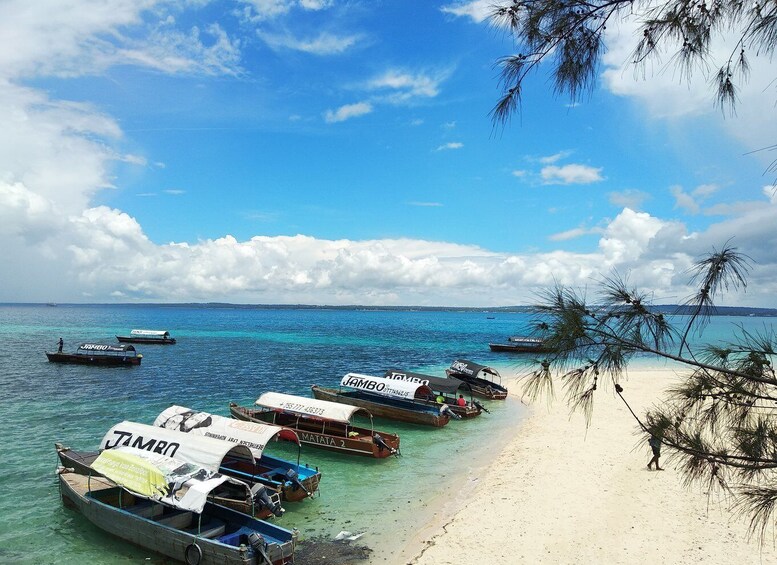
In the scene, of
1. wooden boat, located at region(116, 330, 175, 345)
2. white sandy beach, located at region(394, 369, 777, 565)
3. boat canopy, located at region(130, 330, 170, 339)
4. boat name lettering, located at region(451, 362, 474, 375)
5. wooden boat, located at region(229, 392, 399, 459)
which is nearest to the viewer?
white sandy beach, located at region(394, 369, 777, 565)

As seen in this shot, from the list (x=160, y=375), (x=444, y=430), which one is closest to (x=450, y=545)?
(x=444, y=430)

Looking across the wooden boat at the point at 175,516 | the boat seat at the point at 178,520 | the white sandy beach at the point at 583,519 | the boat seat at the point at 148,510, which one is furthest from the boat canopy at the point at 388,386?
the boat seat at the point at 148,510

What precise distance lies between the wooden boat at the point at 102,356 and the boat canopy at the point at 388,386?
31965 mm

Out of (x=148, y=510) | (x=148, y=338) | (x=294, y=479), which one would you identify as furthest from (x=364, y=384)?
(x=148, y=338)

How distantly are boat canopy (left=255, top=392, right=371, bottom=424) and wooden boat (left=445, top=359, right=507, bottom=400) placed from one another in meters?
17.4

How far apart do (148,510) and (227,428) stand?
182 inches

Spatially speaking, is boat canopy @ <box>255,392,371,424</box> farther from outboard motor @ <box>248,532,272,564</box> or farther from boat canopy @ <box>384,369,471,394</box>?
outboard motor @ <box>248,532,272,564</box>

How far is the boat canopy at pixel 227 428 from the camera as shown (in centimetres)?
1851

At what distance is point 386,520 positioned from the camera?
676 inches

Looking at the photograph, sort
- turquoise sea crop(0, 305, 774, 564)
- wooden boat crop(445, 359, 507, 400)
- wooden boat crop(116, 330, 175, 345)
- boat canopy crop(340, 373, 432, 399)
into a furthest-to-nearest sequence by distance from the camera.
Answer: wooden boat crop(116, 330, 175, 345) → wooden boat crop(445, 359, 507, 400) → boat canopy crop(340, 373, 432, 399) → turquoise sea crop(0, 305, 774, 564)

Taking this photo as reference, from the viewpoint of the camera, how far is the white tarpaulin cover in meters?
18.5

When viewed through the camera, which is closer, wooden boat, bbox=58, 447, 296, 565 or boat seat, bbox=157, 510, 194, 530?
wooden boat, bbox=58, 447, 296, 565

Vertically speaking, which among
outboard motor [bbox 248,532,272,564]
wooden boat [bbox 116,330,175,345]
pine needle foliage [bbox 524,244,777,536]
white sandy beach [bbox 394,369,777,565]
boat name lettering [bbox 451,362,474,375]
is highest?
pine needle foliage [bbox 524,244,777,536]

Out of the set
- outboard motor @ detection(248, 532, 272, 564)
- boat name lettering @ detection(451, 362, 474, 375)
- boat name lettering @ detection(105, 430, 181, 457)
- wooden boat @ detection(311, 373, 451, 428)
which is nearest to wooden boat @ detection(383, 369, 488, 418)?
wooden boat @ detection(311, 373, 451, 428)
